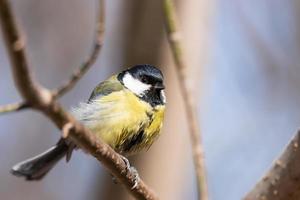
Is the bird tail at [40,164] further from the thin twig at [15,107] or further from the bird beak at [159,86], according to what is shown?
the thin twig at [15,107]

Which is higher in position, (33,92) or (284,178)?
(33,92)

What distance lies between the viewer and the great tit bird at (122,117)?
1.61 m

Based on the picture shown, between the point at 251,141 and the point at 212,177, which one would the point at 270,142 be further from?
the point at 212,177

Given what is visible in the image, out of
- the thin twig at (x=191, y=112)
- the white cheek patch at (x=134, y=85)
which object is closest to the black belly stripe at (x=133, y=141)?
the white cheek patch at (x=134, y=85)

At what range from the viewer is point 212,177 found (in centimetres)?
287

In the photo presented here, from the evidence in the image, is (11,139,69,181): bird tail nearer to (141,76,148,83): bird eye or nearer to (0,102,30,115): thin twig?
(141,76,148,83): bird eye

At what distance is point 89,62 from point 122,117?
750 millimetres

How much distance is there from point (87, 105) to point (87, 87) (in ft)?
5.44

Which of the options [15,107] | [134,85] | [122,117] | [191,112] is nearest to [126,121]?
[122,117]

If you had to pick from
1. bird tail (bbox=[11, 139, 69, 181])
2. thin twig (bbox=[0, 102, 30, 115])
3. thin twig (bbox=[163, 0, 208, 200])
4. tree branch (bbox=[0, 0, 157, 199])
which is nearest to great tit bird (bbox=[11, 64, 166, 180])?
bird tail (bbox=[11, 139, 69, 181])

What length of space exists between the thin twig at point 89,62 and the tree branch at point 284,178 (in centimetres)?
41

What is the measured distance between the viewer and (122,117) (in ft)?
5.33

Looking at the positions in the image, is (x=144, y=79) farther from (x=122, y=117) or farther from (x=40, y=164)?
(x=40, y=164)

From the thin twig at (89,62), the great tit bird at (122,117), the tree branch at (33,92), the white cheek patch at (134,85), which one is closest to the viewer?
the tree branch at (33,92)
